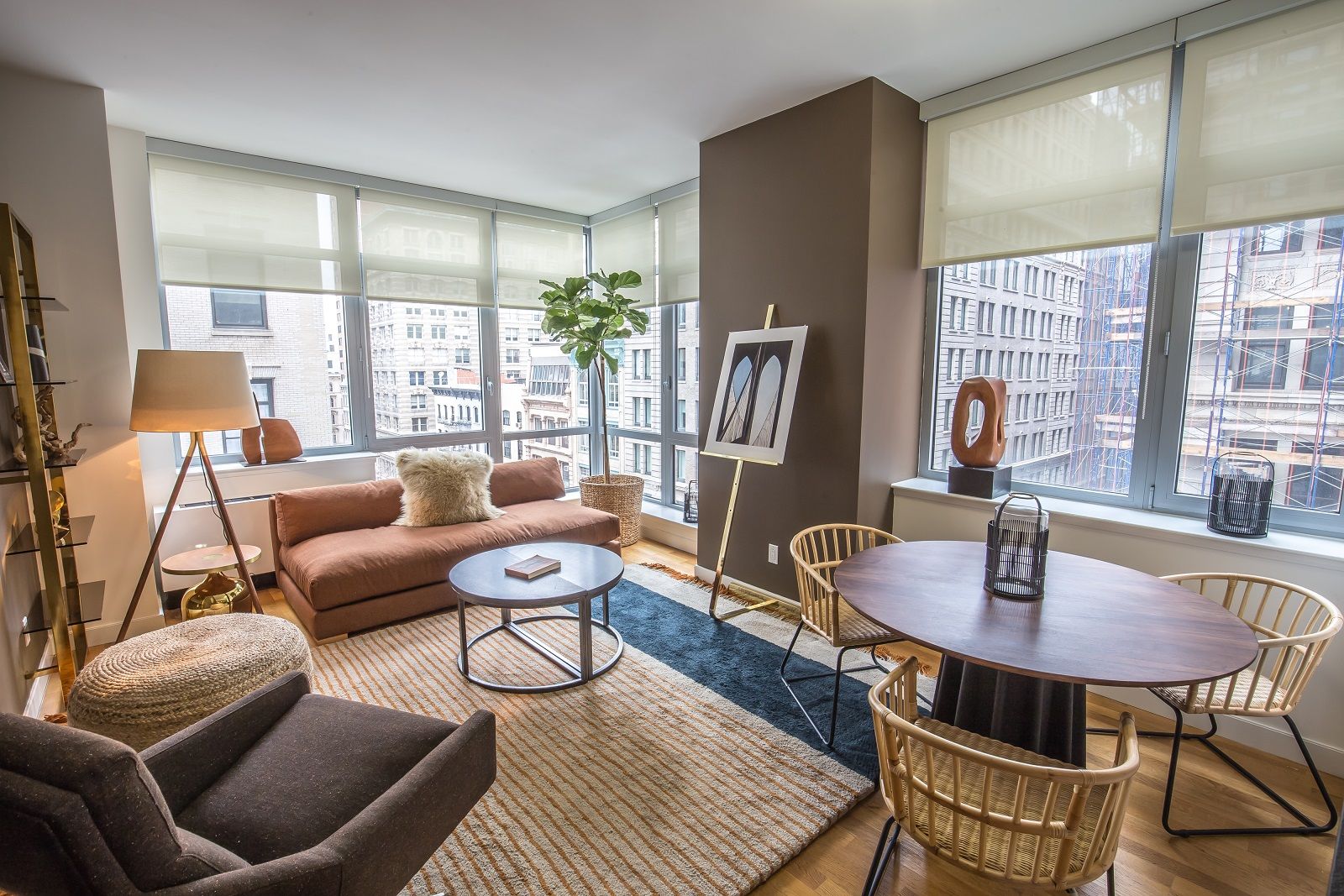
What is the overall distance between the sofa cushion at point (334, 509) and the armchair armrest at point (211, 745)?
6.86ft

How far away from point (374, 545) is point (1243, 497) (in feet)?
13.1

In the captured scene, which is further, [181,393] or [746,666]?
[746,666]

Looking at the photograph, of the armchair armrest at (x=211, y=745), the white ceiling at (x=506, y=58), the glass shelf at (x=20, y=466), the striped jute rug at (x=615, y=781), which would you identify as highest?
the white ceiling at (x=506, y=58)

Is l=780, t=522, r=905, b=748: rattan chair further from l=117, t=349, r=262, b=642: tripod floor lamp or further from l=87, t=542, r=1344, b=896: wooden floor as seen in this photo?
l=117, t=349, r=262, b=642: tripod floor lamp

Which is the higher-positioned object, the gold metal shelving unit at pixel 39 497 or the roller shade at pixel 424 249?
the roller shade at pixel 424 249

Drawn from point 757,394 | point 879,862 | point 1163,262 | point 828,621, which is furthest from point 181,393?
point 1163,262

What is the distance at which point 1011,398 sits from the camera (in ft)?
10.4

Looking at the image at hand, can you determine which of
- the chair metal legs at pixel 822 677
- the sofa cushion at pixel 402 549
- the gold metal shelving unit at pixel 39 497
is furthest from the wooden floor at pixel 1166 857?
the gold metal shelving unit at pixel 39 497

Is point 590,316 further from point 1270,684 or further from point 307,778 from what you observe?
point 1270,684

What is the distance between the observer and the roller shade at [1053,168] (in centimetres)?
258

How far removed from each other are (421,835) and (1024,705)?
1.63 m

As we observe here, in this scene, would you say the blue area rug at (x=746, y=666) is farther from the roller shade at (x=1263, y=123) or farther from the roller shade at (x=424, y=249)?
the roller shade at (x=424, y=249)

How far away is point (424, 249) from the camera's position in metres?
4.67

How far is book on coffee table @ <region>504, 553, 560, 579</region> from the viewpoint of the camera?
2.77 m
